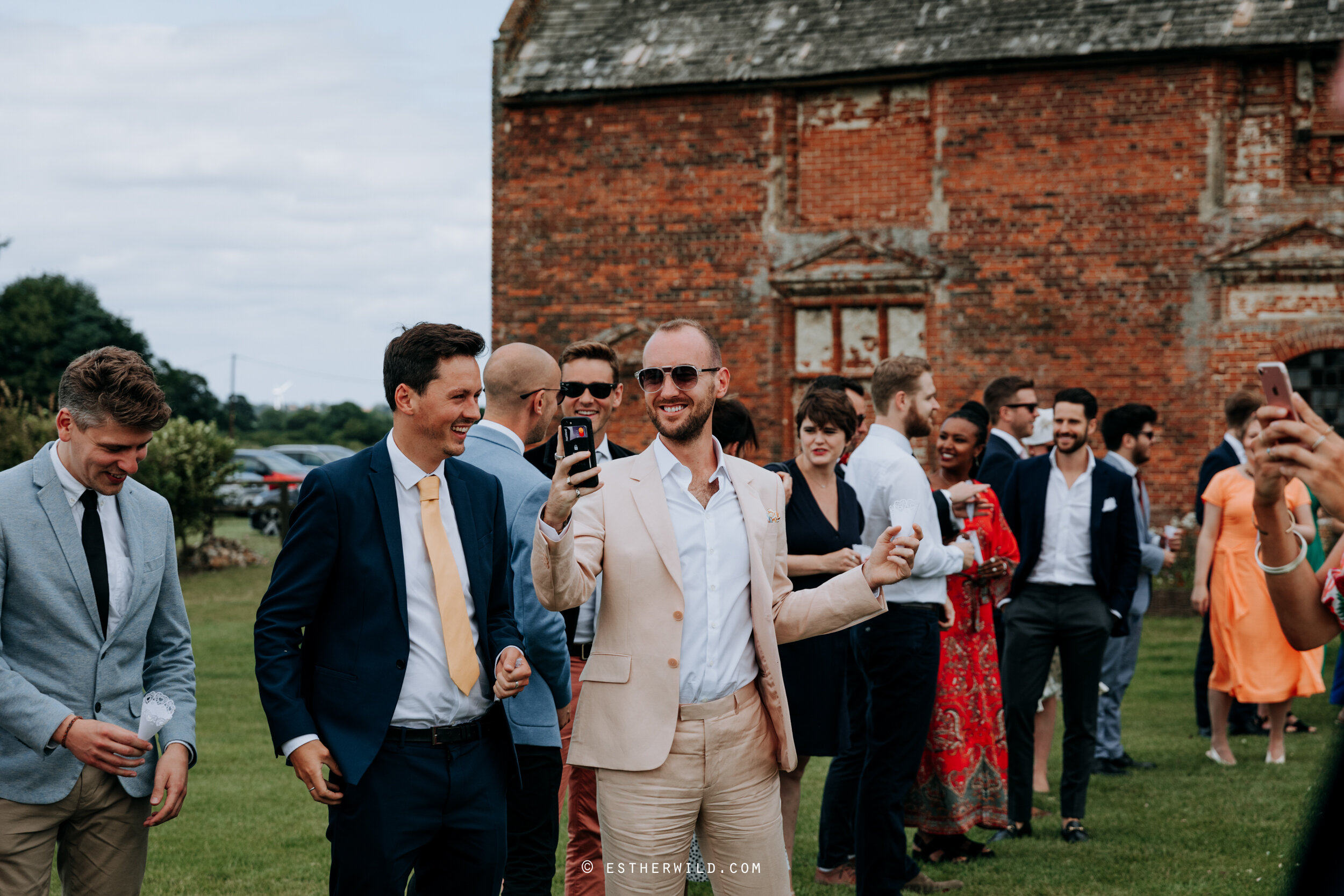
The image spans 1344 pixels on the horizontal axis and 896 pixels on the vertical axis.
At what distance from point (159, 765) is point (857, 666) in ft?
12.0

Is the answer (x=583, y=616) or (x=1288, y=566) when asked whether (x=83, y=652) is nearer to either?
(x=583, y=616)

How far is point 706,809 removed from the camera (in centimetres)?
392

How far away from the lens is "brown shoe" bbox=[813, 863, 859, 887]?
21.2 ft

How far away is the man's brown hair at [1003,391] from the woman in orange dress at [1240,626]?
168 cm

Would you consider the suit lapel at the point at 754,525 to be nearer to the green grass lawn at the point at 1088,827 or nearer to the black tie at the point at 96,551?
the black tie at the point at 96,551

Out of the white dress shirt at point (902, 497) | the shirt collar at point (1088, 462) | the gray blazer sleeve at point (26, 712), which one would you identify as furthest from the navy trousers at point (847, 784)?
the gray blazer sleeve at point (26, 712)

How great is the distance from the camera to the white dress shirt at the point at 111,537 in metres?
3.79

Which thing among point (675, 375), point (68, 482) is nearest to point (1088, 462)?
point (675, 375)

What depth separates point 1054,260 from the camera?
17266 millimetres

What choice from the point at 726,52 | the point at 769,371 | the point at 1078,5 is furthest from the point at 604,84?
the point at 1078,5

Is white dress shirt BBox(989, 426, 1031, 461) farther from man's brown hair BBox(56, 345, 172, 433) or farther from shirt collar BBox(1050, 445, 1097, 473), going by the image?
man's brown hair BBox(56, 345, 172, 433)

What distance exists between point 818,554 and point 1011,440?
332 cm

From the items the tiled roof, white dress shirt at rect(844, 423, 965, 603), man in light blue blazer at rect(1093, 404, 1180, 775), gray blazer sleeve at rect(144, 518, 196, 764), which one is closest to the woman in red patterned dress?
white dress shirt at rect(844, 423, 965, 603)

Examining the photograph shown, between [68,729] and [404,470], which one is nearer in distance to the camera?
[68,729]
